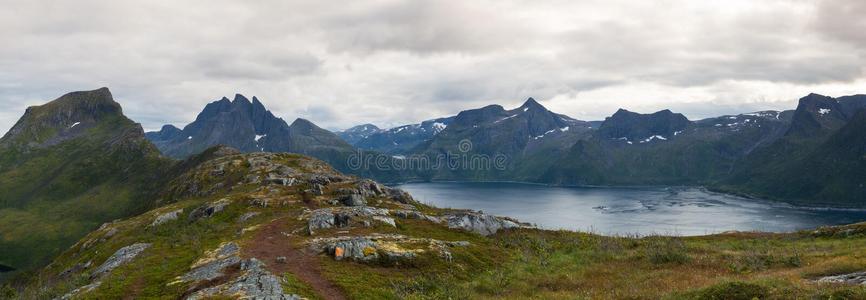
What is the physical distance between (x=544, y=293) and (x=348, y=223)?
3226 centimetres

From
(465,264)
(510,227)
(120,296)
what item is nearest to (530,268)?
(465,264)

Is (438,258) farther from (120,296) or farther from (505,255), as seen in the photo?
(120,296)

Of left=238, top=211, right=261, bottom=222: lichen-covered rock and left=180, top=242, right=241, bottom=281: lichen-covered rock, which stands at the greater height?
left=238, top=211, right=261, bottom=222: lichen-covered rock

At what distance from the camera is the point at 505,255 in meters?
46.0

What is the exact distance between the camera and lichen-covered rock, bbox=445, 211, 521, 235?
201 feet

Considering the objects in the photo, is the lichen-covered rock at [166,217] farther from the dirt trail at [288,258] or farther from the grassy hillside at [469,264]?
the dirt trail at [288,258]

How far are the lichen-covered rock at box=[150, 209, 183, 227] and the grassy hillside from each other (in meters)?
27.2

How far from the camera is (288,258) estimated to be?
4044cm

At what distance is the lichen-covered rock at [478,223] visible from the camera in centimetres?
6112

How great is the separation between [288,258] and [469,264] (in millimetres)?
16291

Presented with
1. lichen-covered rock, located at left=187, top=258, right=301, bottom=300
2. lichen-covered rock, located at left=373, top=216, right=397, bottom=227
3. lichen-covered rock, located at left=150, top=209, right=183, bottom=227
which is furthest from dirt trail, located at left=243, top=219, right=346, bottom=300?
lichen-covered rock, located at left=150, top=209, right=183, bottom=227

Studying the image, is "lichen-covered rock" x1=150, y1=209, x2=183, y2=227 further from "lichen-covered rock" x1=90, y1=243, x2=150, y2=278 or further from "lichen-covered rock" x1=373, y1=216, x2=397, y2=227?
"lichen-covered rock" x1=373, y1=216, x2=397, y2=227

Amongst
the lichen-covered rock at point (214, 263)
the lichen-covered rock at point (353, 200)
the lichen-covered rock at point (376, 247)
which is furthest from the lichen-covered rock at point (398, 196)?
the lichen-covered rock at point (214, 263)

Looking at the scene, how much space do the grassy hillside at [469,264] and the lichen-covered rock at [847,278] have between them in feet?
2.88
